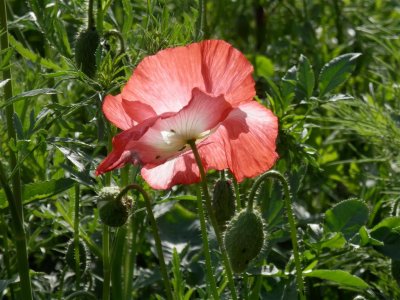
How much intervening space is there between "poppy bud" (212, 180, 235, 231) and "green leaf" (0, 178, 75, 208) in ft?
0.86

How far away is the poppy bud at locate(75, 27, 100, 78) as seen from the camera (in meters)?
1.70

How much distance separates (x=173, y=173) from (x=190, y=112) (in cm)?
16

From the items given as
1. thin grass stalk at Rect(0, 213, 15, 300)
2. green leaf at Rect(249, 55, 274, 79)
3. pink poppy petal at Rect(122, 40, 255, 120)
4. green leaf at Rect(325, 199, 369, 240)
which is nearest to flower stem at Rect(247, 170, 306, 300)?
pink poppy petal at Rect(122, 40, 255, 120)

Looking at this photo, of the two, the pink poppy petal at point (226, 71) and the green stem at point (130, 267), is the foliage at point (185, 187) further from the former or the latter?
the pink poppy petal at point (226, 71)

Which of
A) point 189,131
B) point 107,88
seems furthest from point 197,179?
point 107,88

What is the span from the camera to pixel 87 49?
66.8 inches

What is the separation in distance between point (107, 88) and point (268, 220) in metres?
0.42

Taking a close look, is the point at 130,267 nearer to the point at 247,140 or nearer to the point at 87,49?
the point at 87,49

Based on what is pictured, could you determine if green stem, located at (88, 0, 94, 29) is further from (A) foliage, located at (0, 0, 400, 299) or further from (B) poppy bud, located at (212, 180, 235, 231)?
(B) poppy bud, located at (212, 180, 235, 231)

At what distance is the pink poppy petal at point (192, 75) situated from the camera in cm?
135

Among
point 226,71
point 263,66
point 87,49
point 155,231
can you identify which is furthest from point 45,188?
point 263,66

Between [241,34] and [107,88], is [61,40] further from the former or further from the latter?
[241,34]

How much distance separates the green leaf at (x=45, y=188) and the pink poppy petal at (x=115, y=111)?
27 centimetres

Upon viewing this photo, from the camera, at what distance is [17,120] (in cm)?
159
